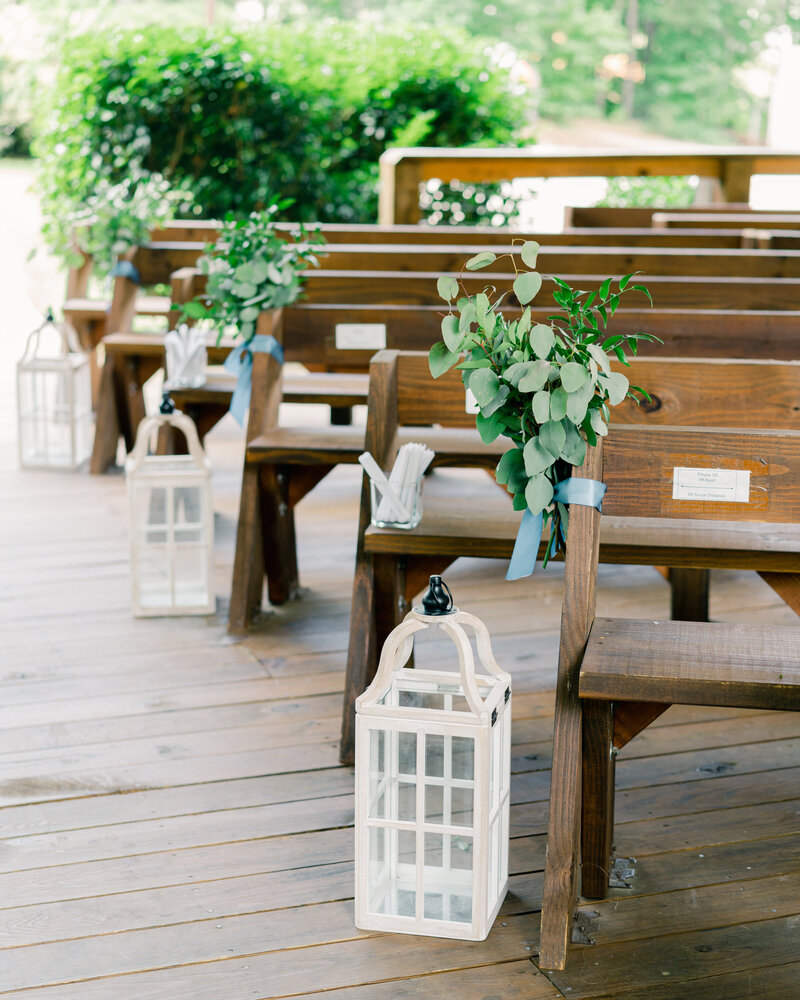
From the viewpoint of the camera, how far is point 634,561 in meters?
2.28

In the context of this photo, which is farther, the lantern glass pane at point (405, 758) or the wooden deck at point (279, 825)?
the lantern glass pane at point (405, 758)

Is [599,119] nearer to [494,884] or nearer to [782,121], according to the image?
[782,121]

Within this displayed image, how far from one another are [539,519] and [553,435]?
17 cm

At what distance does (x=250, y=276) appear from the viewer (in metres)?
3.10

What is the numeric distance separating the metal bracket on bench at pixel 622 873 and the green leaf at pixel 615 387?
32.5 inches

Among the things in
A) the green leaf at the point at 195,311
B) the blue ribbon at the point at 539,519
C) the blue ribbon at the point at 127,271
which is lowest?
the blue ribbon at the point at 539,519

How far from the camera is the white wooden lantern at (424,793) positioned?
6.03ft

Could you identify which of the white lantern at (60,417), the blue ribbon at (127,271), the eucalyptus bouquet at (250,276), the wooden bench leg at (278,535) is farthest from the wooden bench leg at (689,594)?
the white lantern at (60,417)

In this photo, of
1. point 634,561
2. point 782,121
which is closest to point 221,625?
point 634,561

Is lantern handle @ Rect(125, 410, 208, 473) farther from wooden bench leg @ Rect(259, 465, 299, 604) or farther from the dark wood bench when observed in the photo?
the dark wood bench

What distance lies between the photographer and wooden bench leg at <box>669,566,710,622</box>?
10.5 ft

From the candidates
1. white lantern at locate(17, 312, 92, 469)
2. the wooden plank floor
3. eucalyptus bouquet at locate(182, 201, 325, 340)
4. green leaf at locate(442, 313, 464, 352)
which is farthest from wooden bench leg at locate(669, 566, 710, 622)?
white lantern at locate(17, 312, 92, 469)

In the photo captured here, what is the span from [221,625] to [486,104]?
5.15 meters

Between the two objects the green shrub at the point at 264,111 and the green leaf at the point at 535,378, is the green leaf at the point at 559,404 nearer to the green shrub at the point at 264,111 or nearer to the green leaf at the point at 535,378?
the green leaf at the point at 535,378
